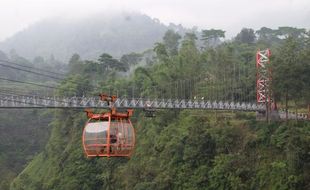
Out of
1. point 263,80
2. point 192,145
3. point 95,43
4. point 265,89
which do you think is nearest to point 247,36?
point 263,80

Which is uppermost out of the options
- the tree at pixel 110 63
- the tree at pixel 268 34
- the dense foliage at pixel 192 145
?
the tree at pixel 268 34

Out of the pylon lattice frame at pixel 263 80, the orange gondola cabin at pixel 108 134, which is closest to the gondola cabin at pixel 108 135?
the orange gondola cabin at pixel 108 134

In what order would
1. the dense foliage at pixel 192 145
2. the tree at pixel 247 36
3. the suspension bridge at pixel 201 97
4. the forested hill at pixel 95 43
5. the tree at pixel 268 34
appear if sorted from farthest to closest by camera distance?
the forested hill at pixel 95 43 → the tree at pixel 268 34 → the tree at pixel 247 36 → the suspension bridge at pixel 201 97 → the dense foliage at pixel 192 145

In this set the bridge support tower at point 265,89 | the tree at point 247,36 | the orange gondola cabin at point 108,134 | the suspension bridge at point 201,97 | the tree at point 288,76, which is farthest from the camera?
the tree at point 247,36

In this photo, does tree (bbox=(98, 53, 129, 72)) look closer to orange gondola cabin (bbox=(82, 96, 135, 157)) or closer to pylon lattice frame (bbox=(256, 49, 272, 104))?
pylon lattice frame (bbox=(256, 49, 272, 104))

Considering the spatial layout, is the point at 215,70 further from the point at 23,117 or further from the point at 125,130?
the point at 23,117

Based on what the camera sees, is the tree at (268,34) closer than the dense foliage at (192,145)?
No

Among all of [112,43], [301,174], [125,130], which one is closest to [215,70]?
[301,174]

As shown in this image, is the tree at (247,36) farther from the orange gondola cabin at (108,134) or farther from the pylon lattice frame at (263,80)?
the orange gondola cabin at (108,134)

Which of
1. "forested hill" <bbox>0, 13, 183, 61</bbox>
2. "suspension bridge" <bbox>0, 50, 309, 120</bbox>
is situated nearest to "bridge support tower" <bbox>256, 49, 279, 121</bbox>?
"suspension bridge" <bbox>0, 50, 309, 120</bbox>

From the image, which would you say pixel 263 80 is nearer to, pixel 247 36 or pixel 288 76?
pixel 288 76
